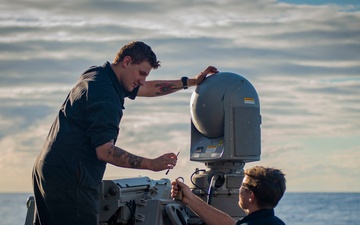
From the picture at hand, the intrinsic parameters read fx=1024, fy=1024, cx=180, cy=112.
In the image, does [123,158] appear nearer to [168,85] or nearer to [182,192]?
[182,192]

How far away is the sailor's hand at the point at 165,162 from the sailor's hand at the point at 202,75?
2501 mm

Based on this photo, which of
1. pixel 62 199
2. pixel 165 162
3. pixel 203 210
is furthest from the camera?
pixel 203 210

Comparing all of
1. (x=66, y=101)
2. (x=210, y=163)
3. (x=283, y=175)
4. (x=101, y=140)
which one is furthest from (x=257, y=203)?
(x=210, y=163)

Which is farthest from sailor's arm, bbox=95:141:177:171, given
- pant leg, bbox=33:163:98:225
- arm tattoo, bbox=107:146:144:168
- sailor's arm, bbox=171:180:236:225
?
sailor's arm, bbox=171:180:236:225

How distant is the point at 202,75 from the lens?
411 inches

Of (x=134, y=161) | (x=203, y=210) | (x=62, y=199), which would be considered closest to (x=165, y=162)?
(x=134, y=161)

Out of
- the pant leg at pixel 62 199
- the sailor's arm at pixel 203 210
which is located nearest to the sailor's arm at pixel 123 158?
the pant leg at pixel 62 199

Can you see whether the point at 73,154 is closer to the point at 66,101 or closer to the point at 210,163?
the point at 66,101

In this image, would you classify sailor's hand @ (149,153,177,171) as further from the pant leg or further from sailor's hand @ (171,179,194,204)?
the pant leg

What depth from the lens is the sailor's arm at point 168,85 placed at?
33.2 ft

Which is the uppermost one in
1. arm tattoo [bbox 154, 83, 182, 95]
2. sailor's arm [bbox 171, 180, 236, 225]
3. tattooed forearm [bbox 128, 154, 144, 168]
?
arm tattoo [bbox 154, 83, 182, 95]

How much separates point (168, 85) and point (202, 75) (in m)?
0.38

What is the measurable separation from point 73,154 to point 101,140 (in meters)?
0.32

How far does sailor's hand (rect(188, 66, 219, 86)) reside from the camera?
10406 millimetres
